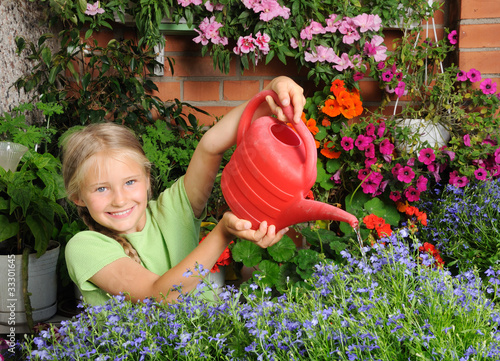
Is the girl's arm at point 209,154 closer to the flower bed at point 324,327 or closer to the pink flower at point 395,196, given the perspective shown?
the flower bed at point 324,327

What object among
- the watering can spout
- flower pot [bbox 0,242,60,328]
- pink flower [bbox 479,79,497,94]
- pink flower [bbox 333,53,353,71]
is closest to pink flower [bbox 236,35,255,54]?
pink flower [bbox 333,53,353,71]

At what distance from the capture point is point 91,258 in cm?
119

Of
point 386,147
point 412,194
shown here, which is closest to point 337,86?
point 386,147

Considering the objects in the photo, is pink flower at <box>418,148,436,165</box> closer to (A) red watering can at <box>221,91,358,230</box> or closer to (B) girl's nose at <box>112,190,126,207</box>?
(A) red watering can at <box>221,91,358,230</box>

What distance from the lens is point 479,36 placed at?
223cm

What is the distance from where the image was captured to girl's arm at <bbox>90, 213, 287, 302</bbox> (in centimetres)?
102

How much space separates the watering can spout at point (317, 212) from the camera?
0.95 meters

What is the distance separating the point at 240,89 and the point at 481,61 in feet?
3.47

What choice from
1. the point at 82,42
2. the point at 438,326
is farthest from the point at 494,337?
the point at 82,42

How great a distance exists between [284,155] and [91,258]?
526mm

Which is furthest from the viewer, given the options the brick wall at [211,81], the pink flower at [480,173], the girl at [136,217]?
the brick wall at [211,81]

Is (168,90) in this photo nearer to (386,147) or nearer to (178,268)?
(386,147)

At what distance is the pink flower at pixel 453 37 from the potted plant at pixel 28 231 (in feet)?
5.51

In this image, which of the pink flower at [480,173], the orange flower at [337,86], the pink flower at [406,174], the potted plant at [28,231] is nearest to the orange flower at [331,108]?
the orange flower at [337,86]
